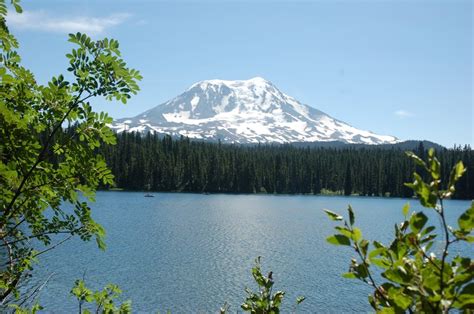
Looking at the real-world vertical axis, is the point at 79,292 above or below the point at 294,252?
above

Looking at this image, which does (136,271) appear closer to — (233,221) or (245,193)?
(233,221)

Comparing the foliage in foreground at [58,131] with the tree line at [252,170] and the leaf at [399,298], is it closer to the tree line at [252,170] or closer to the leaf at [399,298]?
the leaf at [399,298]

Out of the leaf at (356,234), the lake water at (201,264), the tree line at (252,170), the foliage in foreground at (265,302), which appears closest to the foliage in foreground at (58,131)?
the foliage in foreground at (265,302)

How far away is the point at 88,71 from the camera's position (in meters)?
3.33

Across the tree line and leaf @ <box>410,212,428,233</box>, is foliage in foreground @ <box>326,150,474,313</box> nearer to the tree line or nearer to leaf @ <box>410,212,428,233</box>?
leaf @ <box>410,212,428,233</box>

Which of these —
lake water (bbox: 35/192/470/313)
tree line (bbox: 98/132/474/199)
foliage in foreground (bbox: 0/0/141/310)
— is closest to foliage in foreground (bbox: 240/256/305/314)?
foliage in foreground (bbox: 0/0/141/310)

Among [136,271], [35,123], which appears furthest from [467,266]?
[136,271]

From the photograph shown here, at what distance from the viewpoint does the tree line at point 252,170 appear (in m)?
127

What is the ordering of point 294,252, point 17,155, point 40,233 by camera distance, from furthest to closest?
1. point 294,252
2. point 40,233
3. point 17,155

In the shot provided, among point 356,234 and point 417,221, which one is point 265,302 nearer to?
point 356,234

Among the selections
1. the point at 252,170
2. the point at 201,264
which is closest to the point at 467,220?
the point at 201,264

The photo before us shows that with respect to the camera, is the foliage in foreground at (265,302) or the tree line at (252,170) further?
the tree line at (252,170)

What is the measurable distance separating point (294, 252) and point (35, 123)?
38.9m

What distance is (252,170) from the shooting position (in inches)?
5276
